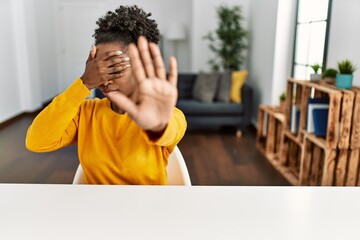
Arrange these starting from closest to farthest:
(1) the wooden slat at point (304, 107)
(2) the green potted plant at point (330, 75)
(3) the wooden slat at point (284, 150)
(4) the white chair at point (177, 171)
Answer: (4) the white chair at point (177, 171)
(2) the green potted plant at point (330, 75)
(1) the wooden slat at point (304, 107)
(3) the wooden slat at point (284, 150)

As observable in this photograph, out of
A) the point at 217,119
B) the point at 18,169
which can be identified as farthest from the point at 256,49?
the point at 18,169

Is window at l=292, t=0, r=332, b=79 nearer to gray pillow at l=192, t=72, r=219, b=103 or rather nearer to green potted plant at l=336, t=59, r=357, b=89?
green potted plant at l=336, t=59, r=357, b=89

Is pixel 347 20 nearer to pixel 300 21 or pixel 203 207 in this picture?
pixel 300 21

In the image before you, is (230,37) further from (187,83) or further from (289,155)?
(289,155)

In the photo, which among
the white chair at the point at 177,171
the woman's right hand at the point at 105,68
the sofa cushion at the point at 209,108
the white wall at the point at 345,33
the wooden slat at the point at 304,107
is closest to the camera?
the woman's right hand at the point at 105,68

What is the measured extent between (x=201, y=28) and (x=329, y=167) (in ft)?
7.86

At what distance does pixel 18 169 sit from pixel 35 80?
76cm

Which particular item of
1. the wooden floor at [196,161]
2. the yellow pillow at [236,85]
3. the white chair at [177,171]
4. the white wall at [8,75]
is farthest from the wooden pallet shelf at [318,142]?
the white wall at [8,75]

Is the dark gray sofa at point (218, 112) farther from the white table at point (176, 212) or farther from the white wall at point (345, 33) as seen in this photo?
the white table at point (176, 212)

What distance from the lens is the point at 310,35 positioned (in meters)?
1.83

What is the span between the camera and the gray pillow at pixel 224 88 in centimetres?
294

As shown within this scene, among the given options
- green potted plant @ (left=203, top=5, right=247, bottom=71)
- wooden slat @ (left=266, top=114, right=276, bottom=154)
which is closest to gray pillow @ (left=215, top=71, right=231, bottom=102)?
green potted plant @ (left=203, top=5, right=247, bottom=71)

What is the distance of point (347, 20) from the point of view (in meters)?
1.65

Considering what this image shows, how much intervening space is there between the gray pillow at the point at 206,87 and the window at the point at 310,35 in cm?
94
